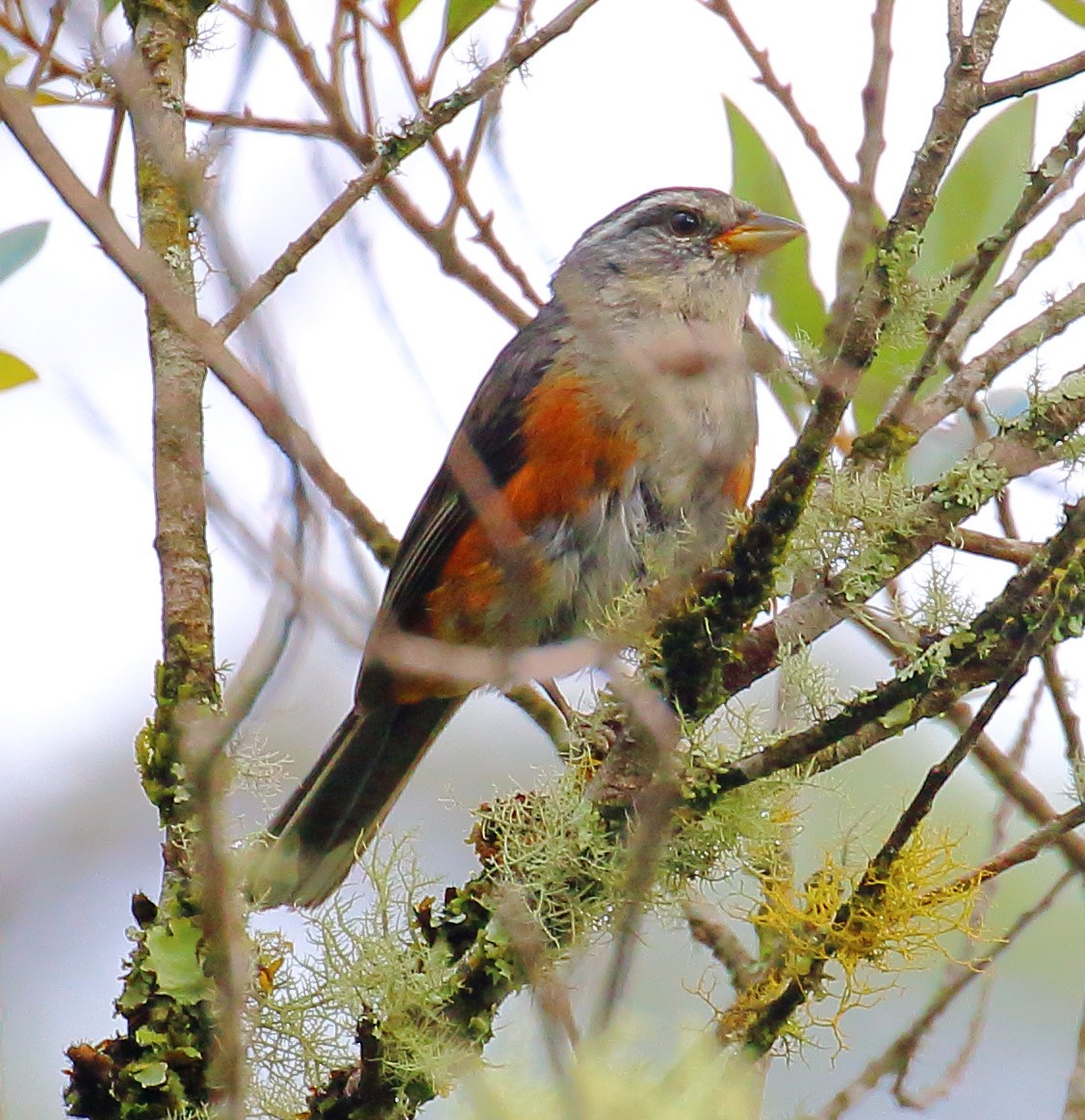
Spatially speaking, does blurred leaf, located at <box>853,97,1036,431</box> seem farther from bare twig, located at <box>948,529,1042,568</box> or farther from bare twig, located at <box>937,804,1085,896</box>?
bare twig, located at <box>937,804,1085,896</box>

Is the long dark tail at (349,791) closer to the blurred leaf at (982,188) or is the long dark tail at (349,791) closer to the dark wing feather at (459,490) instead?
the dark wing feather at (459,490)

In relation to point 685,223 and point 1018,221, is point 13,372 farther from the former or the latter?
point 685,223

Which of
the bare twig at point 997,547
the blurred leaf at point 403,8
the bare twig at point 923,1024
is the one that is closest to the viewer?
the bare twig at point 923,1024

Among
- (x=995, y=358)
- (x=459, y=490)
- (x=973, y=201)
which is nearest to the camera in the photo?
(x=995, y=358)

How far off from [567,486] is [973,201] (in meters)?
1.31

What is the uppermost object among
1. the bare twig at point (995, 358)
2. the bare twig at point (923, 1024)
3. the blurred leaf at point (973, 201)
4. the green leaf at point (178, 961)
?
the blurred leaf at point (973, 201)

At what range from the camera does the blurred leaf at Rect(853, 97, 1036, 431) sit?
3822 millimetres

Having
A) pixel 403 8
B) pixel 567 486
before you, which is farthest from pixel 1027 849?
pixel 403 8

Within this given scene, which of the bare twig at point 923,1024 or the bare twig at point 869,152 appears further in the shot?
the bare twig at point 923,1024

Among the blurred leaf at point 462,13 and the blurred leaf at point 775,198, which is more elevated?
the blurred leaf at point 462,13

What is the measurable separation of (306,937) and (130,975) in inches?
14.6

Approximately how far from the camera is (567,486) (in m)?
4.52

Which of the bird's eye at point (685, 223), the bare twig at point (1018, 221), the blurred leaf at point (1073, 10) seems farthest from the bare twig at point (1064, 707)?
the bird's eye at point (685, 223)

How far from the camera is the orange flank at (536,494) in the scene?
4.49 m
